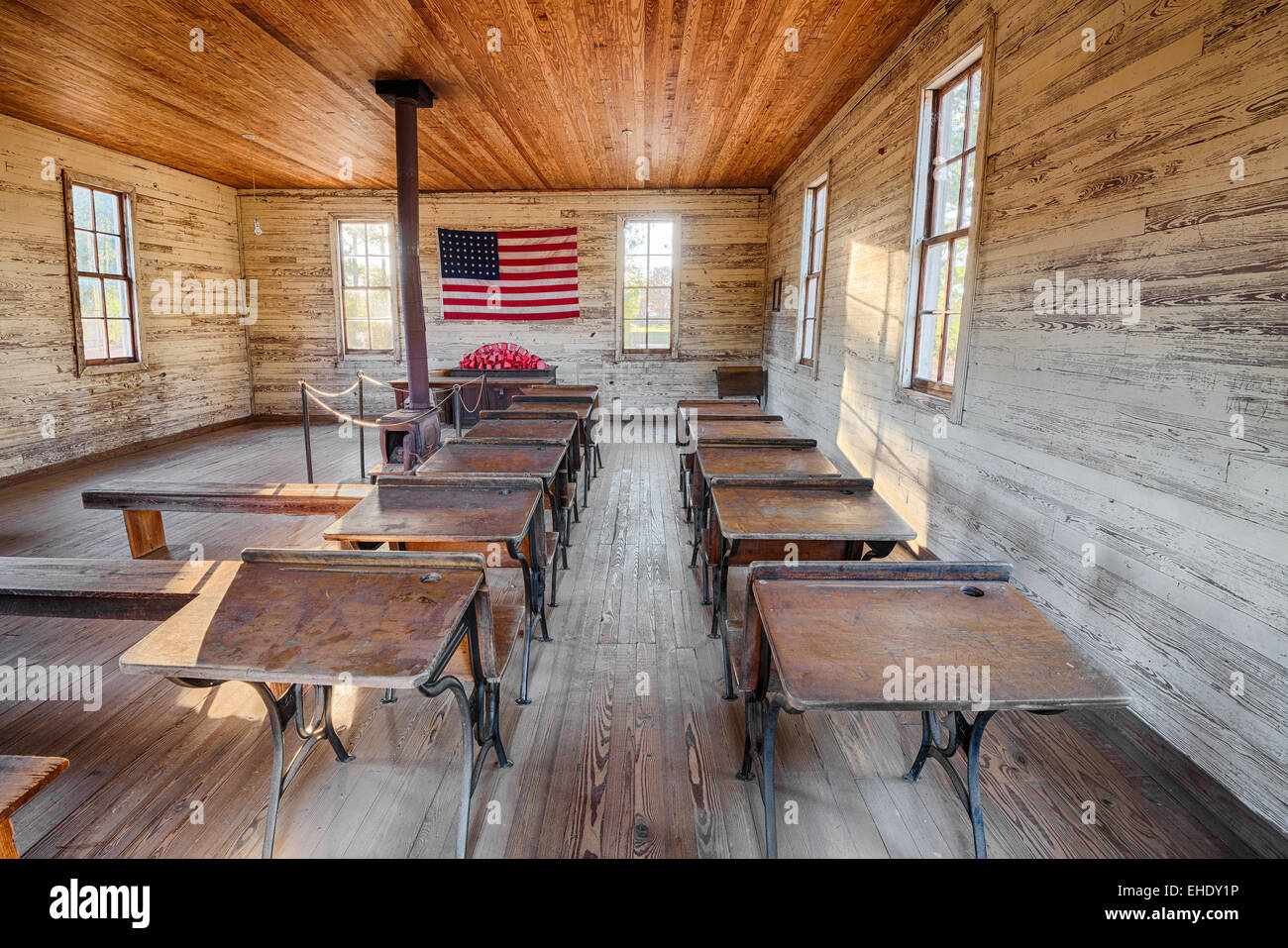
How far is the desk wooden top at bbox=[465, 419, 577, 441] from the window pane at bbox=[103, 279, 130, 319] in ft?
17.7

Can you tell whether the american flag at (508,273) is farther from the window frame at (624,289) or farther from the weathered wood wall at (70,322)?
the weathered wood wall at (70,322)

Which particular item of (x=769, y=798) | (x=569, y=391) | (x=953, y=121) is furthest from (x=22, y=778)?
(x=569, y=391)

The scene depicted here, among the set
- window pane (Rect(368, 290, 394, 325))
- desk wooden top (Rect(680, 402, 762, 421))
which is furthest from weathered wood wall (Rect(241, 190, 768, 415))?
desk wooden top (Rect(680, 402, 762, 421))

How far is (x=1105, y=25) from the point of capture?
2.38 meters

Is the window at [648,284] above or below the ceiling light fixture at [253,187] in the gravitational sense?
below

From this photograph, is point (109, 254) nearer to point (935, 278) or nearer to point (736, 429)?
point (736, 429)

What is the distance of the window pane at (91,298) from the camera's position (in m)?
6.78

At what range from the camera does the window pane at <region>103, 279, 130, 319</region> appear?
23.3ft

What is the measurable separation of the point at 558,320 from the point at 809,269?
388cm

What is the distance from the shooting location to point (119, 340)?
7293 millimetres

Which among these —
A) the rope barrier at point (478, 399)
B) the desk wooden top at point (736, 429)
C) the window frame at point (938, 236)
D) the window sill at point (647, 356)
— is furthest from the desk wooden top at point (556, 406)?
the window sill at point (647, 356)

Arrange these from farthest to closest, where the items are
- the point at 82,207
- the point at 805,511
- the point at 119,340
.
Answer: the point at 119,340 → the point at 82,207 → the point at 805,511

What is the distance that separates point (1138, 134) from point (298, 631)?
9.46 feet

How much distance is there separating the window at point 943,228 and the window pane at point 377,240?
765 cm
